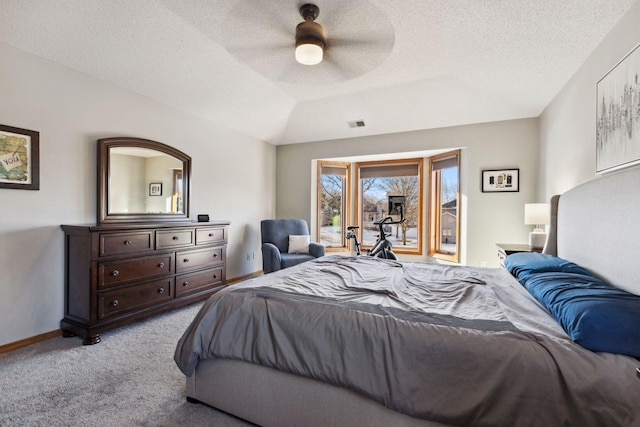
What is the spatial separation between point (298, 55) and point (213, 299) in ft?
5.71

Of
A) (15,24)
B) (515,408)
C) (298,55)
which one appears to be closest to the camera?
(515,408)

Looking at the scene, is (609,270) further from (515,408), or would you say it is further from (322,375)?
(322,375)

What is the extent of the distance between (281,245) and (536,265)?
340cm

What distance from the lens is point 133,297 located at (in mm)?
2875

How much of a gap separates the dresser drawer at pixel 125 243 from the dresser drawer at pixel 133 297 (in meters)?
0.35

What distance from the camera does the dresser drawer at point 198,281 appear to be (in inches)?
132

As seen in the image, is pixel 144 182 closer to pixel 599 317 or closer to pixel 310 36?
pixel 310 36

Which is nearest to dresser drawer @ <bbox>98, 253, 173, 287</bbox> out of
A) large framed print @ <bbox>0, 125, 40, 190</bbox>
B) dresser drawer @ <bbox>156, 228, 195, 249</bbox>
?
dresser drawer @ <bbox>156, 228, 195, 249</bbox>

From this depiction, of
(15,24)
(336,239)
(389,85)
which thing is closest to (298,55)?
(389,85)

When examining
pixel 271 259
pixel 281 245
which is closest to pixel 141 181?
pixel 271 259

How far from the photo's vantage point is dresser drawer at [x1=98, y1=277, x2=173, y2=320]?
2.64 meters

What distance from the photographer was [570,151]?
2.83 m

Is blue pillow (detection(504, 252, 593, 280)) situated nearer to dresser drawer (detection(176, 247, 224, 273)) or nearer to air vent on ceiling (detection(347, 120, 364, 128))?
air vent on ceiling (detection(347, 120, 364, 128))

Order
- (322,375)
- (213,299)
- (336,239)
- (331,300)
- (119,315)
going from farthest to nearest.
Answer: (336,239) → (119,315) → (213,299) → (331,300) → (322,375)
